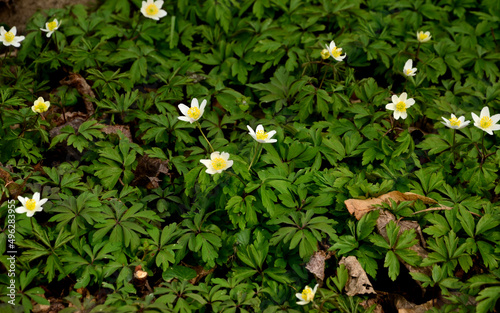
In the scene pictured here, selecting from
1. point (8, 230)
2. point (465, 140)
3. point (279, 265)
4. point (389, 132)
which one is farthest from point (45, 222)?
point (465, 140)

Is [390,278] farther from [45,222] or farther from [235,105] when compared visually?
[45,222]

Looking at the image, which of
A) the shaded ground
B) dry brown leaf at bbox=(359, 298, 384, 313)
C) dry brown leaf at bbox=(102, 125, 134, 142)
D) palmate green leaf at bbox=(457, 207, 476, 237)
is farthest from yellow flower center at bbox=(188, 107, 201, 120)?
the shaded ground

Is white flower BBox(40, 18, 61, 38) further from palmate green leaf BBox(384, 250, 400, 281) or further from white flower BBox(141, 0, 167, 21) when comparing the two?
palmate green leaf BBox(384, 250, 400, 281)

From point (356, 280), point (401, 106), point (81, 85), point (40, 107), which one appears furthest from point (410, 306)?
point (81, 85)

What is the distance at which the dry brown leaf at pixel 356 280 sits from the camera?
286cm

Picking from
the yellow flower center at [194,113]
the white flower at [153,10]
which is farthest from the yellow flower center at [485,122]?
the white flower at [153,10]

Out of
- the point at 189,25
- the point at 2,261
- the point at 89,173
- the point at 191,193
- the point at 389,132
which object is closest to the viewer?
→ the point at 2,261

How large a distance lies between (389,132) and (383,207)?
96cm

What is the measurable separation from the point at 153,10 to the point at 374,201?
9.78ft

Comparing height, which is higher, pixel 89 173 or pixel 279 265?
pixel 89 173

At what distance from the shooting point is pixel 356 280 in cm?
290

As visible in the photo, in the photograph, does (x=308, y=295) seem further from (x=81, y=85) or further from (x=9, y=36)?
(x=9, y=36)

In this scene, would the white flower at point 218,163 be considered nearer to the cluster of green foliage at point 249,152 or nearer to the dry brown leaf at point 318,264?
the cluster of green foliage at point 249,152

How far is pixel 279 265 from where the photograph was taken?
303cm
